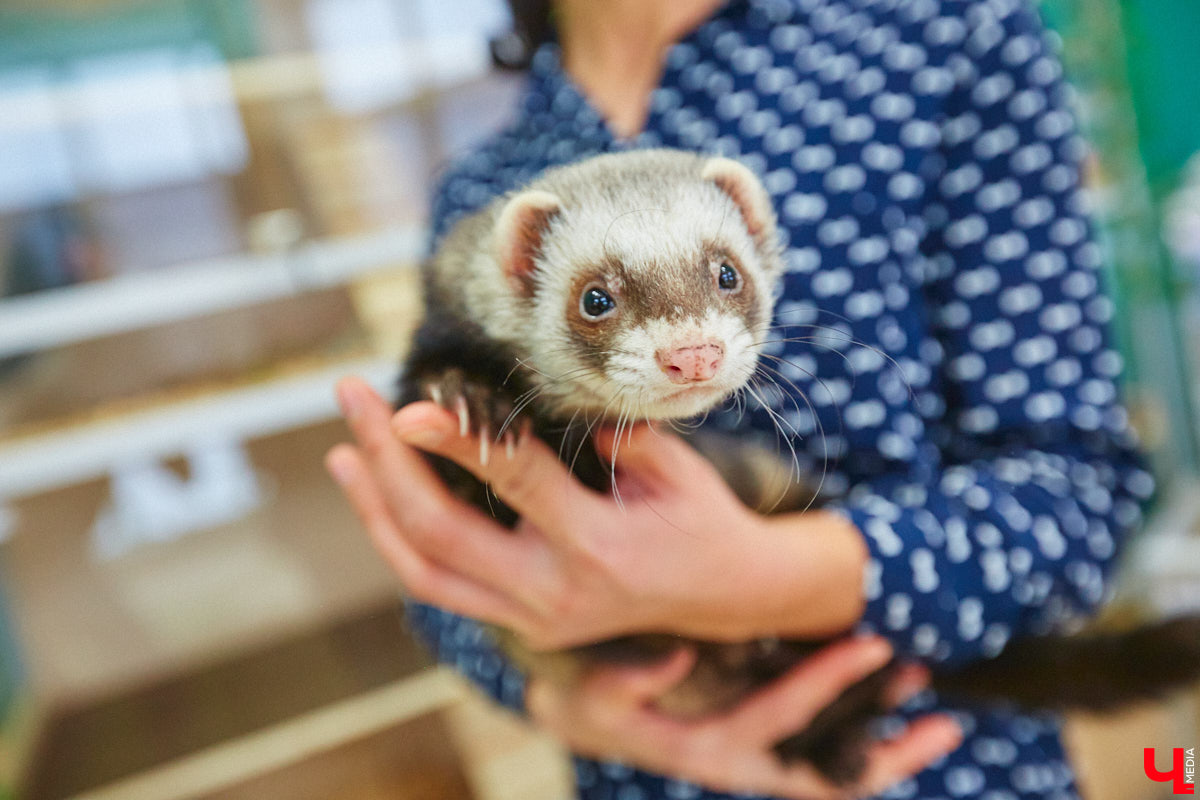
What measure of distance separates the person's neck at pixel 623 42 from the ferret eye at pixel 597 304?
134 millimetres

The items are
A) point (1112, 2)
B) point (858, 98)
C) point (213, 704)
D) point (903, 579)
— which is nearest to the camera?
point (858, 98)

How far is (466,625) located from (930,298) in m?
0.51

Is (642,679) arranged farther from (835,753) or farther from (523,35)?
(523,35)

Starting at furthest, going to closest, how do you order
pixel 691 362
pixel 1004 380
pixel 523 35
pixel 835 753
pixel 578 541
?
pixel 835 753 → pixel 1004 380 → pixel 523 35 → pixel 578 541 → pixel 691 362

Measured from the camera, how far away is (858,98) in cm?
55

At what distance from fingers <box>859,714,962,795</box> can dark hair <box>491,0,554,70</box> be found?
72cm

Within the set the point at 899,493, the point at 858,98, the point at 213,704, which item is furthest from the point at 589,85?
the point at 213,704

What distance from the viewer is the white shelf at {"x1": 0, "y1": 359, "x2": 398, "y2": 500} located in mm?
665

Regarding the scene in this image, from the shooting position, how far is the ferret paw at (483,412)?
43cm

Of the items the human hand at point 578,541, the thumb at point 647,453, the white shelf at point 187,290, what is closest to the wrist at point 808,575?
the human hand at point 578,541

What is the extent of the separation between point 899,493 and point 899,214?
205mm

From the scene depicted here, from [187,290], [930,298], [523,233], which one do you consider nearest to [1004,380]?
[930,298]

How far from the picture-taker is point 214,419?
0.82 metres

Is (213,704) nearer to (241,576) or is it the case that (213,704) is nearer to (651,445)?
(241,576)
